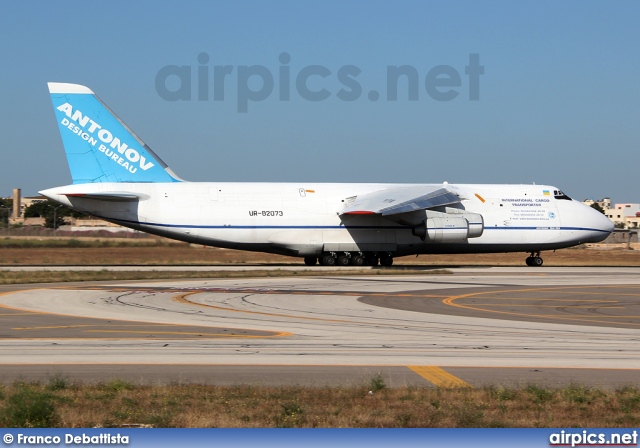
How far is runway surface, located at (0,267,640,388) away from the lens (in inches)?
505

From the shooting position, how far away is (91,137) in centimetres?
4044

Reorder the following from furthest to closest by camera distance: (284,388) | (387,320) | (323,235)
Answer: (323,235) < (387,320) < (284,388)

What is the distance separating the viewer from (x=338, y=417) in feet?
31.3

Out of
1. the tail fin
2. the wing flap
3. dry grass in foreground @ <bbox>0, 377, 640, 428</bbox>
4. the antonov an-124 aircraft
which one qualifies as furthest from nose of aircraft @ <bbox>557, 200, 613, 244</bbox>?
dry grass in foreground @ <bbox>0, 377, 640, 428</bbox>

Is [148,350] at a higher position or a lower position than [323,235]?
lower

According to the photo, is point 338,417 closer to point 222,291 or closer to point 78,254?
point 222,291

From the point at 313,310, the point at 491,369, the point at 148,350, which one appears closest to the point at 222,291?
the point at 313,310

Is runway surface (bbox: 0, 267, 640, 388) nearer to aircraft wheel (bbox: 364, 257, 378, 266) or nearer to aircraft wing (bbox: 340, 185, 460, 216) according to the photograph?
aircraft wing (bbox: 340, 185, 460, 216)

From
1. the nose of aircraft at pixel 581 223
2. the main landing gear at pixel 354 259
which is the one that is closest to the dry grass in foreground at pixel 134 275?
the main landing gear at pixel 354 259

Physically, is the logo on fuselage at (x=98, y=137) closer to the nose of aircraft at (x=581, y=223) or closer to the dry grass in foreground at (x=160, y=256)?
the dry grass in foreground at (x=160, y=256)

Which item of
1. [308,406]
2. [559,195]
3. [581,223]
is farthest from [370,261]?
[308,406]

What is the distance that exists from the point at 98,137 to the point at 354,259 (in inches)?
558

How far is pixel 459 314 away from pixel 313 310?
3.81 meters

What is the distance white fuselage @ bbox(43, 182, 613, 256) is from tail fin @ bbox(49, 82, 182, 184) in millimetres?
765
